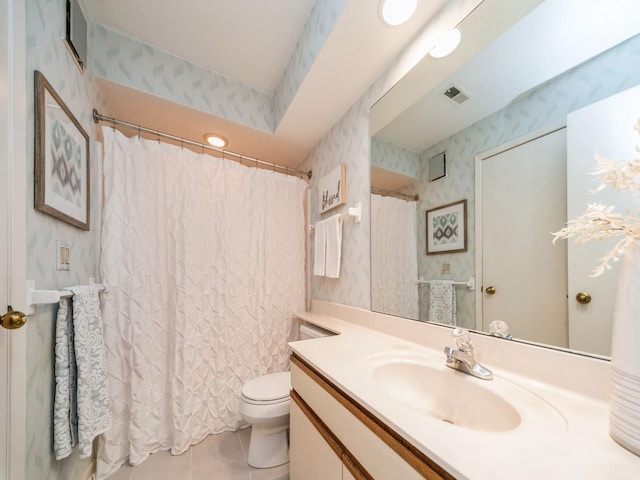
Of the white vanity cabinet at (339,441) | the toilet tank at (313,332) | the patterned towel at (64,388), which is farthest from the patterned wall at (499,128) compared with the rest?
the patterned towel at (64,388)

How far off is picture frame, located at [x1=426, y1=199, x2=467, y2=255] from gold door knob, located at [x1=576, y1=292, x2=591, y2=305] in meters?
0.34

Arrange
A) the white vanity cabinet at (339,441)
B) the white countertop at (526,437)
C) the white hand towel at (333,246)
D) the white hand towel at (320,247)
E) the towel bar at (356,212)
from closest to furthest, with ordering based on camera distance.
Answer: the white countertop at (526,437) → the white vanity cabinet at (339,441) → the towel bar at (356,212) → the white hand towel at (333,246) → the white hand towel at (320,247)

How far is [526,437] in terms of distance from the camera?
1.53ft

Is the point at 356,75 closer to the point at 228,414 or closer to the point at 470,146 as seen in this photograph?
the point at 470,146

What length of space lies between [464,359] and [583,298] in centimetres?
36

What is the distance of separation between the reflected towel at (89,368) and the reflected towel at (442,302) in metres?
1.42

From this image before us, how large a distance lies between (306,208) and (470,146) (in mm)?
1404

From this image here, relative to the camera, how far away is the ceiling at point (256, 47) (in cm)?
112

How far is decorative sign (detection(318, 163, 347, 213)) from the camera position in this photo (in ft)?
5.35

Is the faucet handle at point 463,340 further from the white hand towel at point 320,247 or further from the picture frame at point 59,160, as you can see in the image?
the picture frame at point 59,160

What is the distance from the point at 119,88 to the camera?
1405 mm

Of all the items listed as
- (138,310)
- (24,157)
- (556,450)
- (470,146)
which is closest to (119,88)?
(24,157)

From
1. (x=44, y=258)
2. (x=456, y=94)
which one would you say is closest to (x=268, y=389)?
(x=44, y=258)

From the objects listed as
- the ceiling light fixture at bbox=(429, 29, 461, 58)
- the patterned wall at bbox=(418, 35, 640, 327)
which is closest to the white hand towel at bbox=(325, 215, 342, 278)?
the patterned wall at bbox=(418, 35, 640, 327)
